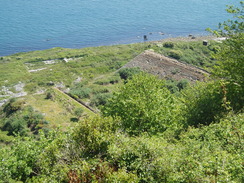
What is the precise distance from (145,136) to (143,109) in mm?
4315

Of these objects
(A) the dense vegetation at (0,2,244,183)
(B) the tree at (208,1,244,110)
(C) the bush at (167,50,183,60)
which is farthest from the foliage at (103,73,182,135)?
(C) the bush at (167,50,183,60)

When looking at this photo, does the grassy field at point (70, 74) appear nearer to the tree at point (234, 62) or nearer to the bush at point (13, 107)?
the bush at point (13, 107)

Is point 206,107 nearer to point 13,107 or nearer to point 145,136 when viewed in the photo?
point 145,136

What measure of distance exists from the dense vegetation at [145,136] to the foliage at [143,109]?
8cm

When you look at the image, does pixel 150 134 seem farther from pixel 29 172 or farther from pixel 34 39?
pixel 34 39

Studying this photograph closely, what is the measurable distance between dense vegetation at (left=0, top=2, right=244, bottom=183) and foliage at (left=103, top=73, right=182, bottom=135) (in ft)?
0.27

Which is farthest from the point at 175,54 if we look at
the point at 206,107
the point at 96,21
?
the point at 96,21

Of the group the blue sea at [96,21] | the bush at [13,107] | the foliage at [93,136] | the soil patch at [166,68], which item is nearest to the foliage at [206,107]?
the foliage at [93,136]

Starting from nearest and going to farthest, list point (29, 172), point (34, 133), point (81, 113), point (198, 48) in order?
point (29, 172), point (34, 133), point (81, 113), point (198, 48)

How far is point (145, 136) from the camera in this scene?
57.6ft

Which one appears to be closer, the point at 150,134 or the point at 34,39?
the point at 150,134

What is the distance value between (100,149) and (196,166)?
19.5 ft

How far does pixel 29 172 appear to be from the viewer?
50.1ft

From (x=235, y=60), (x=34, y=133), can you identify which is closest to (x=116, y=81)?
(x=34, y=133)
